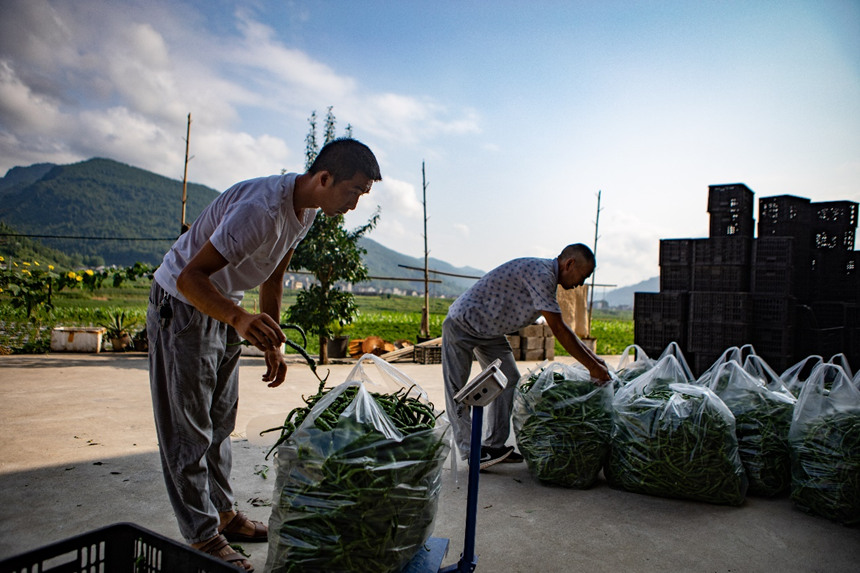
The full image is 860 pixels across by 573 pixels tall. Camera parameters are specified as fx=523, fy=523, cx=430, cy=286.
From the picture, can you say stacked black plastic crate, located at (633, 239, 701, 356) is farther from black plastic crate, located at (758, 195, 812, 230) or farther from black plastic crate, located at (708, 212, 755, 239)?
black plastic crate, located at (758, 195, 812, 230)

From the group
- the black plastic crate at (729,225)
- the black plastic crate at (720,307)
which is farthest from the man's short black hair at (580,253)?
the black plastic crate at (729,225)

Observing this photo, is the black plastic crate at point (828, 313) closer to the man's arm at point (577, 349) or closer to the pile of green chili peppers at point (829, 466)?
the pile of green chili peppers at point (829, 466)

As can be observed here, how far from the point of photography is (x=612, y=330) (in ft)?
65.4

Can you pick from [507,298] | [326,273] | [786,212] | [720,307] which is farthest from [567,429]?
[326,273]

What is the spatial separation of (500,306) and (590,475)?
121cm

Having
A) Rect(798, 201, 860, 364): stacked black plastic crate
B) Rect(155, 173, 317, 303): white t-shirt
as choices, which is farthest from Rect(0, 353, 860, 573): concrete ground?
Rect(798, 201, 860, 364): stacked black plastic crate

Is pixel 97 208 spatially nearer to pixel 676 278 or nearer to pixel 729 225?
pixel 676 278

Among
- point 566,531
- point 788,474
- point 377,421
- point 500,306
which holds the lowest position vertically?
point 566,531

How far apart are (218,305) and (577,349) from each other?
2.25 m

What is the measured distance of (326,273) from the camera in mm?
9344

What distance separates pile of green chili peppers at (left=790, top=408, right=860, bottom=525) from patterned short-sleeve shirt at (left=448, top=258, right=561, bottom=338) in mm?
1592

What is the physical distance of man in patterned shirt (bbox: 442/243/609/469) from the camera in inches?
133

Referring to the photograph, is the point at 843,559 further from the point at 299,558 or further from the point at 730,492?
the point at 299,558

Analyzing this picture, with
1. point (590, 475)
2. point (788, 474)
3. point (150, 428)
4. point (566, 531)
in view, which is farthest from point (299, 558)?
point (150, 428)
